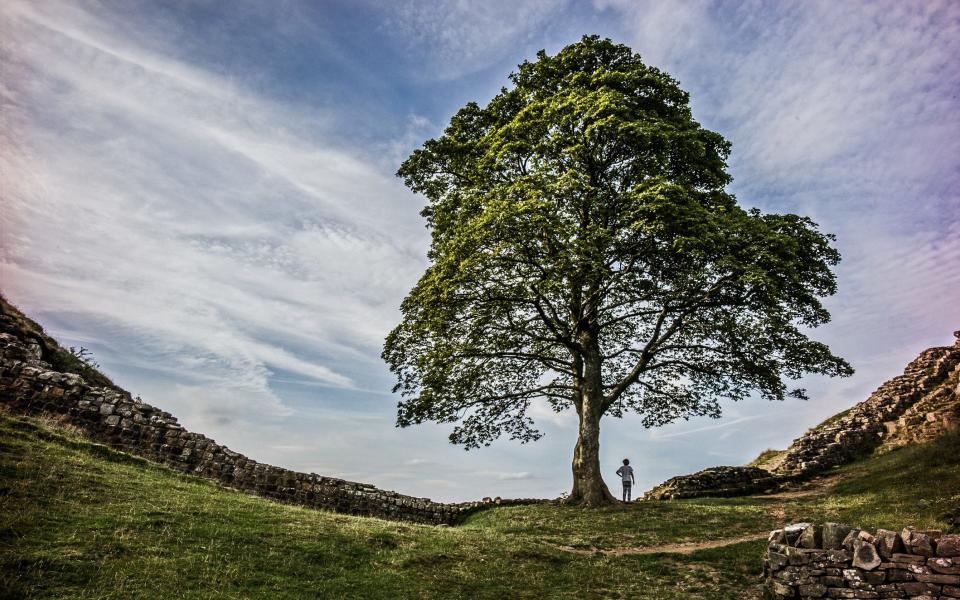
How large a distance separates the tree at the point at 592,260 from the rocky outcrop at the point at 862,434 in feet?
14.8

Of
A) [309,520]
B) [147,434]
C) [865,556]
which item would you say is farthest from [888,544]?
[147,434]

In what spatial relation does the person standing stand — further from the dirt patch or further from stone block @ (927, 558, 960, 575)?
stone block @ (927, 558, 960, 575)


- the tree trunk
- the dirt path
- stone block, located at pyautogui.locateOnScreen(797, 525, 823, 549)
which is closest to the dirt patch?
the tree trunk

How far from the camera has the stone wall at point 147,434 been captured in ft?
59.6

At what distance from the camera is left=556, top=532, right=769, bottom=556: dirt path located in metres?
14.2

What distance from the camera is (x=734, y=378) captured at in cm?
2203

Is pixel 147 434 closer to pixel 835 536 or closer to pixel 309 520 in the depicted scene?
pixel 309 520

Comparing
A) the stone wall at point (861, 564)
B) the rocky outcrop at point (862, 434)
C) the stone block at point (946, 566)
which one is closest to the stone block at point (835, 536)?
the stone wall at point (861, 564)

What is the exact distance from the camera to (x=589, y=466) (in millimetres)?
20781

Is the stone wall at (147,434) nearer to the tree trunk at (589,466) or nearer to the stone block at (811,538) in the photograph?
the tree trunk at (589,466)

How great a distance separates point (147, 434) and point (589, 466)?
642 inches

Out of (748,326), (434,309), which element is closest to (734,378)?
(748,326)

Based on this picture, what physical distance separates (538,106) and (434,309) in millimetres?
8642

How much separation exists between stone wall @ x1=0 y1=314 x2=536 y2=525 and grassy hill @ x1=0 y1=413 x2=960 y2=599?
5.77 ft
